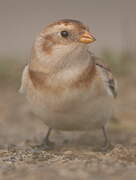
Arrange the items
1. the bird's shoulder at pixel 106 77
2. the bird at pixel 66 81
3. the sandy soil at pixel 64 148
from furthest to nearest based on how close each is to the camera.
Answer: the bird's shoulder at pixel 106 77 → the bird at pixel 66 81 → the sandy soil at pixel 64 148

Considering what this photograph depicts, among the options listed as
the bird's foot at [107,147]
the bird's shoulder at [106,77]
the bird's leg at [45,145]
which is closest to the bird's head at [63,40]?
the bird's shoulder at [106,77]

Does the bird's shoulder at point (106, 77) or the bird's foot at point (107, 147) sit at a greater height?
the bird's shoulder at point (106, 77)

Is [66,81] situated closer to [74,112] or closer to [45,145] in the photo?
[74,112]

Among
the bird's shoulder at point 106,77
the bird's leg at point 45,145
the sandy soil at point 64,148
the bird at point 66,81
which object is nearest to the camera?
the sandy soil at point 64,148

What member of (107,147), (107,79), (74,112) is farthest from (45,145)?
(107,79)

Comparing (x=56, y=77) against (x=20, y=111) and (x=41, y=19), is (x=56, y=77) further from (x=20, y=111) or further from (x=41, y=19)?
(x=41, y=19)

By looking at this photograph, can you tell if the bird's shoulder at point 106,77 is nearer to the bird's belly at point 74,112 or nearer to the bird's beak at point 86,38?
the bird's belly at point 74,112
